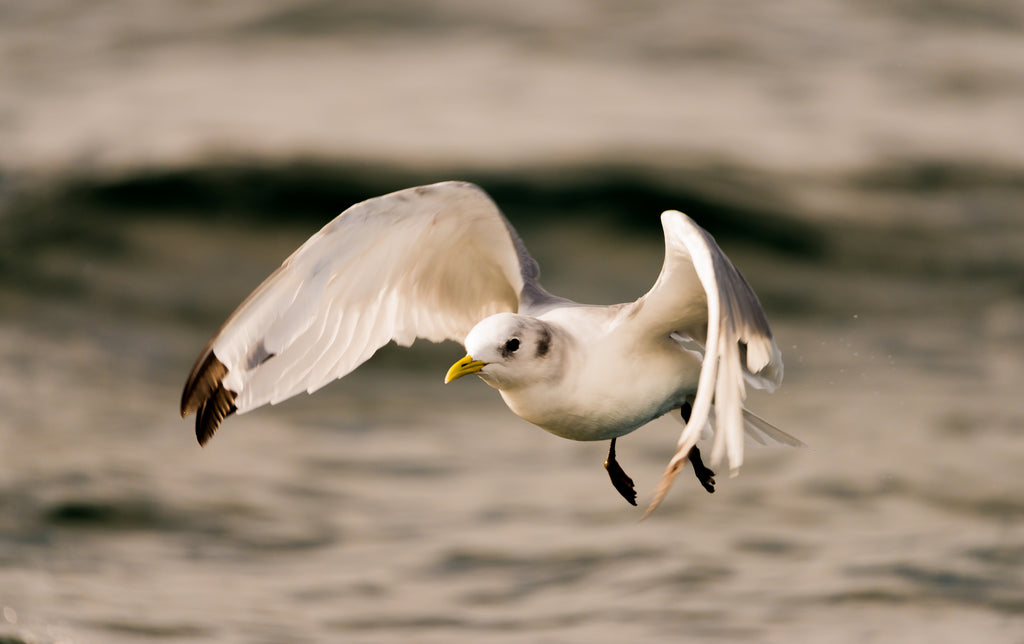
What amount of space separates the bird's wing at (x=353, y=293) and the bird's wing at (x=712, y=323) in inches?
40.5

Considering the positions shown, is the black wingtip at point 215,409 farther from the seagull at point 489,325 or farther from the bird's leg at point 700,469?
the bird's leg at point 700,469

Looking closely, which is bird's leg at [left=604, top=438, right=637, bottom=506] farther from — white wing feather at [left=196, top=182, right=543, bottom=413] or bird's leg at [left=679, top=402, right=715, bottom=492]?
white wing feather at [left=196, top=182, right=543, bottom=413]

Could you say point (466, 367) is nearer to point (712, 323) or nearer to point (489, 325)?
point (489, 325)

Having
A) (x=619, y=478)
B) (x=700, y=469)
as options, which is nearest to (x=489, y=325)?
(x=619, y=478)

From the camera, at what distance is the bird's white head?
6.75 m

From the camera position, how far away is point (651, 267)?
34.1 m

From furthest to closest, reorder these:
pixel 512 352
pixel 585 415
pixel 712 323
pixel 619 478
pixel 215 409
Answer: pixel 619 478 < pixel 215 409 < pixel 585 415 < pixel 512 352 < pixel 712 323

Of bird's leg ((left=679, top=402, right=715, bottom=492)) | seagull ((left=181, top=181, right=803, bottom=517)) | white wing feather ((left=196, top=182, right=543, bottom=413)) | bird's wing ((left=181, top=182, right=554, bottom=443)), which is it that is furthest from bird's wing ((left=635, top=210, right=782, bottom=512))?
white wing feather ((left=196, top=182, right=543, bottom=413))

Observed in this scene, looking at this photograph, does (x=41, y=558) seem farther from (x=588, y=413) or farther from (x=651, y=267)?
(x=588, y=413)

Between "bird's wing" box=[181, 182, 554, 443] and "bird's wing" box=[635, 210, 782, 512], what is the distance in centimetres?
103

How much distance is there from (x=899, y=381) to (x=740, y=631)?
11.3 metres

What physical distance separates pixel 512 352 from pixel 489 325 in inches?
7.0

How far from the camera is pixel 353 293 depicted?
7766 mm

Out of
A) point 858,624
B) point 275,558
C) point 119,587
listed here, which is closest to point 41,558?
point 119,587
